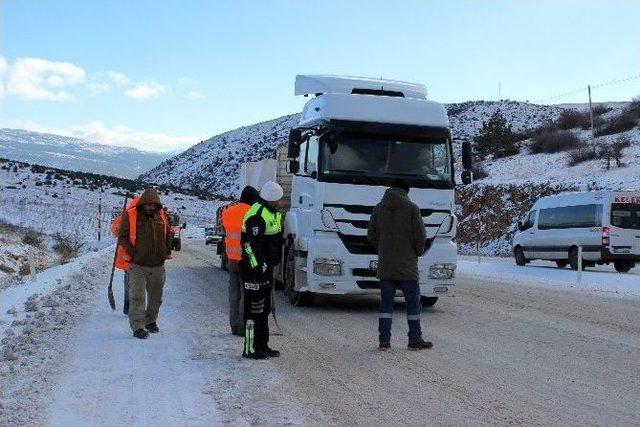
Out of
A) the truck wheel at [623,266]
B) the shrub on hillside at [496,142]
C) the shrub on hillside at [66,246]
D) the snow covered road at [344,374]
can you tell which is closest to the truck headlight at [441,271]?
the snow covered road at [344,374]

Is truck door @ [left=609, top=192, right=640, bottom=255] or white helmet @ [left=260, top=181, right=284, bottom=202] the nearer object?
white helmet @ [left=260, top=181, right=284, bottom=202]

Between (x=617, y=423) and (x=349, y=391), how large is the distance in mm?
2146

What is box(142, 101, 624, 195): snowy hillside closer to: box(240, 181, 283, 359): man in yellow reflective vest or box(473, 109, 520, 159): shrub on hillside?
box(473, 109, 520, 159): shrub on hillside

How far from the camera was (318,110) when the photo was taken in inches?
483

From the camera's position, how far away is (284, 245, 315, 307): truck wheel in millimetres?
12336

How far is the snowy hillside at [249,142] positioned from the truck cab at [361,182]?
68.8 metres

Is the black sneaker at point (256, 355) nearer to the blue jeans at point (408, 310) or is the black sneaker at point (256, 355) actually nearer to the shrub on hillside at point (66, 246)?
the blue jeans at point (408, 310)

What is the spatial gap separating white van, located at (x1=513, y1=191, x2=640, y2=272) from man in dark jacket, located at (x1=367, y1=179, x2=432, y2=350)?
15812mm

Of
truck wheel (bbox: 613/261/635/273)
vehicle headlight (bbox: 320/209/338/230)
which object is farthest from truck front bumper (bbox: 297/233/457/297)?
truck wheel (bbox: 613/261/635/273)

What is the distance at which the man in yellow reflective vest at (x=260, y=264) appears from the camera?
25.5ft

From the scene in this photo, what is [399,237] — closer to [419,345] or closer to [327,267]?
[419,345]

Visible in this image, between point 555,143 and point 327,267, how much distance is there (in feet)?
172

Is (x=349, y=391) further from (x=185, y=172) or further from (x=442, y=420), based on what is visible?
(x=185, y=172)

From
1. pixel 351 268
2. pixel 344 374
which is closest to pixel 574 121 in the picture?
pixel 351 268
